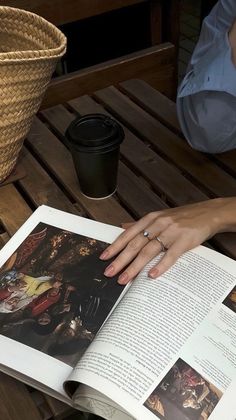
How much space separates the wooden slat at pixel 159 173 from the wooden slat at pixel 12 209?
0.69ft

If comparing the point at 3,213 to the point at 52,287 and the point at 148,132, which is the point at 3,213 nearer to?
the point at 52,287

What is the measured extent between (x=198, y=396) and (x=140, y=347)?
0.25ft

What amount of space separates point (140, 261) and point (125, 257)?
2 cm

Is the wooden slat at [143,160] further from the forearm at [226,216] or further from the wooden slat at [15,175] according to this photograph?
the wooden slat at [15,175]

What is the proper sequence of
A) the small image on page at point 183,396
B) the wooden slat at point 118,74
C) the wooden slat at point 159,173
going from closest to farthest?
1. the small image on page at point 183,396
2. the wooden slat at point 159,173
3. the wooden slat at point 118,74

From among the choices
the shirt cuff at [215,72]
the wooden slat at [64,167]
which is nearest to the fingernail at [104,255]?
the wooden slat at [64,167]

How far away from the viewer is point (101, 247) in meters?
0.71

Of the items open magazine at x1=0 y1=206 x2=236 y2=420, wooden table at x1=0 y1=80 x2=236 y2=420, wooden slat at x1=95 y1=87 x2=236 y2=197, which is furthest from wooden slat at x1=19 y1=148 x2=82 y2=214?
wooden slat at x1=95 y1=87 x2=236 y2=197

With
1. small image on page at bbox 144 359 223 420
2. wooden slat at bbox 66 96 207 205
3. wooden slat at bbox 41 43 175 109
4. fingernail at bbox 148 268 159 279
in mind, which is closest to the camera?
small image on page at bbox 144 359 223 420

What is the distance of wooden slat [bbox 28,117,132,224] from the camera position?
80 centimetres

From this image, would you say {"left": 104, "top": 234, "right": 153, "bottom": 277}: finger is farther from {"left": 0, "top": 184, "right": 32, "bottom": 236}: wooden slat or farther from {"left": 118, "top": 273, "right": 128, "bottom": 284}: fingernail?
{"left": 0, "top": 184, "right": 32, "bottom": 236}: wooden slat

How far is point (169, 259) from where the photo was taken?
646 mm

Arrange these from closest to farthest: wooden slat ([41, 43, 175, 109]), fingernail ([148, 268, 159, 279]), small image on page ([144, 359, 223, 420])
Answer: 1. small image on page ([144, 359, 223, 420])
2. fingernail ([148, 268, 159, 279])
3. wooden slat ([41, 43, 175, 109])

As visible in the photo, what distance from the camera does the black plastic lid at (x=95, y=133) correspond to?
754 millimetres
